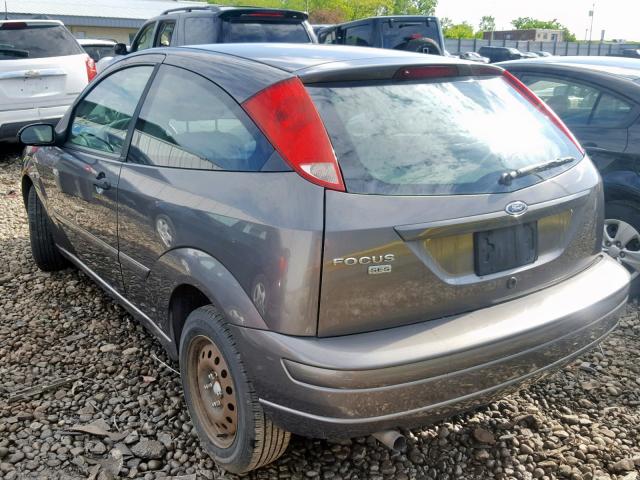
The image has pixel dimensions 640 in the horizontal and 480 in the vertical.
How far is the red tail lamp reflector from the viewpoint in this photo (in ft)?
8.29

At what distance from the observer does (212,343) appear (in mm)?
2539

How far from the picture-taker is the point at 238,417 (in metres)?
2.44

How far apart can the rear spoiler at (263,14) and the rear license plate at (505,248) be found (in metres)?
6.35

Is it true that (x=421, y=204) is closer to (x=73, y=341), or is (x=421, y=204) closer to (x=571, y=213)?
(x=571, y=213)

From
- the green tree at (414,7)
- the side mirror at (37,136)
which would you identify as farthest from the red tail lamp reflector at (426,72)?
the green tree at (414,7)

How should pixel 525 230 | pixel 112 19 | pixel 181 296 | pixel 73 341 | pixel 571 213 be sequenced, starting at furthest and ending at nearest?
1. pixel 112 19
2. pixel 73 341
3. pixel 181 296
4. pixel 571 213
5. pixel 525 230

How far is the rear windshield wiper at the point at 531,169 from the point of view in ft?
7.88

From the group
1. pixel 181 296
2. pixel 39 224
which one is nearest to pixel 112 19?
pixel 39 224

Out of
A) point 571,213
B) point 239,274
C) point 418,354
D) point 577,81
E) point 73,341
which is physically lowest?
point 73,341

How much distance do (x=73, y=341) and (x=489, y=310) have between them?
8.52 ft

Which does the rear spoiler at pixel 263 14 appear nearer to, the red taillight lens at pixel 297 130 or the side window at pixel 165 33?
the side window at pixel 165 33

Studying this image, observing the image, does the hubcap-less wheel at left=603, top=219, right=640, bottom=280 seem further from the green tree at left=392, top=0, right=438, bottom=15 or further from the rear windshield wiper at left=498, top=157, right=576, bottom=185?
the green tree at left=392, top=0, right=438, bottom=15

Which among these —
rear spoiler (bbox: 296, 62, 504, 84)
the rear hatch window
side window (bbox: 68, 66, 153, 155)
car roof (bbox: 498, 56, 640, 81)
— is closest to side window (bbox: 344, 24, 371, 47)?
the rear hatch window

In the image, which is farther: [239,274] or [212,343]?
[212,343]
